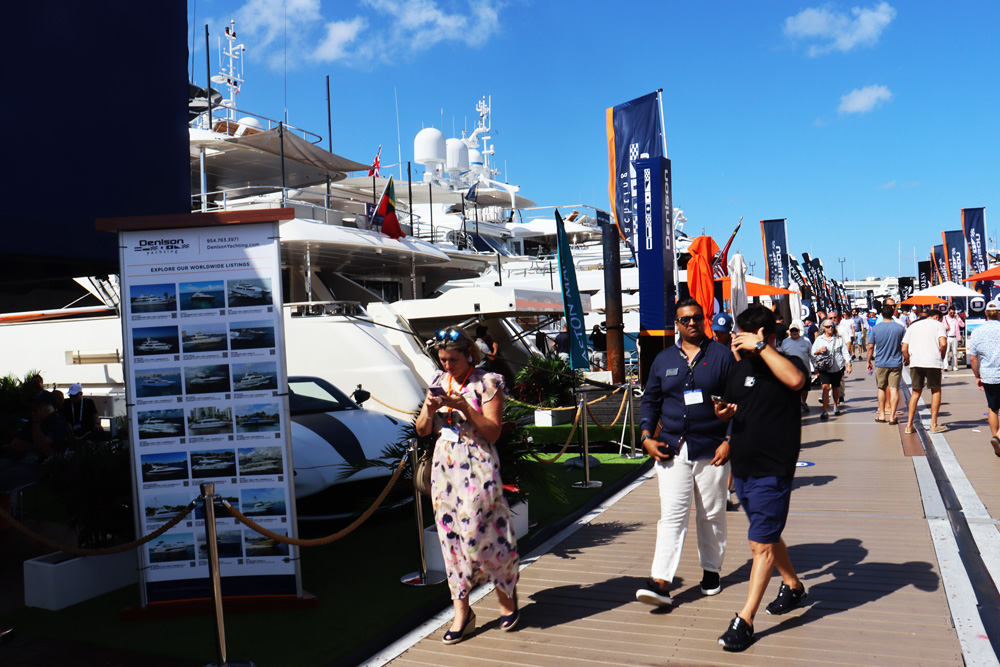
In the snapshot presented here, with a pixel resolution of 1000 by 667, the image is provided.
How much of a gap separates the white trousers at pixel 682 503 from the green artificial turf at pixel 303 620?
59.0 inches

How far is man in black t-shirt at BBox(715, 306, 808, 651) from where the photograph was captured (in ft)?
14.3

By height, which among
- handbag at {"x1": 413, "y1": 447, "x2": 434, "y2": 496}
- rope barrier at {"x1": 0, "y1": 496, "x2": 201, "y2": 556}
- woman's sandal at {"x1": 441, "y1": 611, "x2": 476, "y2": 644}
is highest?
handbag at {"x1": 413, "y1": 447, "x2": 434, "y2": 496}

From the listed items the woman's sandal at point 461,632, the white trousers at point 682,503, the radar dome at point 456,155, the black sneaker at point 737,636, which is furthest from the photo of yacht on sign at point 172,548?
the radar dome at point 456,155

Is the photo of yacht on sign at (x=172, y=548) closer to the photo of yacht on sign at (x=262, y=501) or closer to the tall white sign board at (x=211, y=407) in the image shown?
the tall white sign board at (x=211, y=407)

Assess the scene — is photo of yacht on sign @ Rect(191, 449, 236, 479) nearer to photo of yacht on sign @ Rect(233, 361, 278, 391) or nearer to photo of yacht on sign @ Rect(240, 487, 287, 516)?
photo of yacht on sign @ Rect(240, 487, 287, 516)

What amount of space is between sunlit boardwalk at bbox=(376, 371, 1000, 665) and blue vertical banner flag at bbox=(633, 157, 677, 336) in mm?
3145

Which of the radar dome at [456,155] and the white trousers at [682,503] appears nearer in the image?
the white trousers at [682,503]

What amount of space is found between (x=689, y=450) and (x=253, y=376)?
9.41ft

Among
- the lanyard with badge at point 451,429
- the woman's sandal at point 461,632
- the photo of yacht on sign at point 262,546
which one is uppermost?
the lanyard with badge at point 451,429

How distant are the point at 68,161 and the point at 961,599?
24.6 ft

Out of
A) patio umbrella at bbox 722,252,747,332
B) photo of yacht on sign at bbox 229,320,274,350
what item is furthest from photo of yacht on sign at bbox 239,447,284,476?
patio umbrella at bbox 722,252,747,332

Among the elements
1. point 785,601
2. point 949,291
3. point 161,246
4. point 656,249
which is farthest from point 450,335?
point 949,291

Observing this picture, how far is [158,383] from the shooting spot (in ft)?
17.2

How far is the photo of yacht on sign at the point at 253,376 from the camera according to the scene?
527 centimetres
